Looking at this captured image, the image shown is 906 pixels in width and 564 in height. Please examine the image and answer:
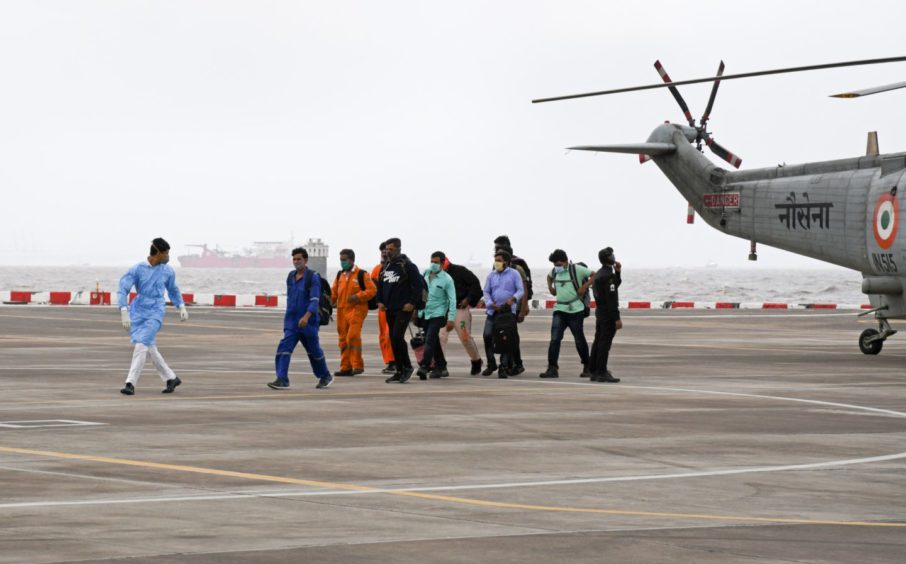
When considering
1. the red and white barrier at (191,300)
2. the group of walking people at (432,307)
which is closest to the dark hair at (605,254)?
the group of walking people at (432,307)

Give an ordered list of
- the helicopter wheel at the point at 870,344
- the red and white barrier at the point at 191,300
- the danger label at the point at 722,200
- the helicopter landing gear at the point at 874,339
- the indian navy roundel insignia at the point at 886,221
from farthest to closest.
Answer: the red and white barrier at the point at 191,300
the danger label at the point at 722,200
the helicopter wheel at the point at 870,344
the helicopter landing gear at the point at 874,339
the indian navy roundel insignia at the point at 886,221

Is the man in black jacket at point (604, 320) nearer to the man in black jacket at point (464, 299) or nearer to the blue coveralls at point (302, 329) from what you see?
the man in black jacket at point (464, 299)

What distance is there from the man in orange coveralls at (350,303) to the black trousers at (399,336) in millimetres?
464

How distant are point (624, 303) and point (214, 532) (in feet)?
181

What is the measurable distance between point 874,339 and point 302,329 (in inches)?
530

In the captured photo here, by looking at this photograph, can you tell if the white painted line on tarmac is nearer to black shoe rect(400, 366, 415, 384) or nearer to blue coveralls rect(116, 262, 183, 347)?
blue coveralls rect(116, 262, 183, 347)

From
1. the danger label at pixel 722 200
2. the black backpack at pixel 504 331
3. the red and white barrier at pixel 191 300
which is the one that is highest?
the danger label at pixel 722 200

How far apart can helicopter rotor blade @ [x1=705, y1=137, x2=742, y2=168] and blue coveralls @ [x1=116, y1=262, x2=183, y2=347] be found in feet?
66.7

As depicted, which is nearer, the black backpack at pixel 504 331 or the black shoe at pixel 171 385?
the black shoe at pixel 171 385

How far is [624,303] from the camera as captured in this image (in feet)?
206

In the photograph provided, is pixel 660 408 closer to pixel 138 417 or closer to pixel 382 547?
pixel 138 417

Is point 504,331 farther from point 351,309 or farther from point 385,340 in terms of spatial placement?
point 351,309

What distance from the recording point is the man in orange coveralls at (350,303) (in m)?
20.9

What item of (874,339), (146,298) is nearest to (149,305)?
(146,298)
